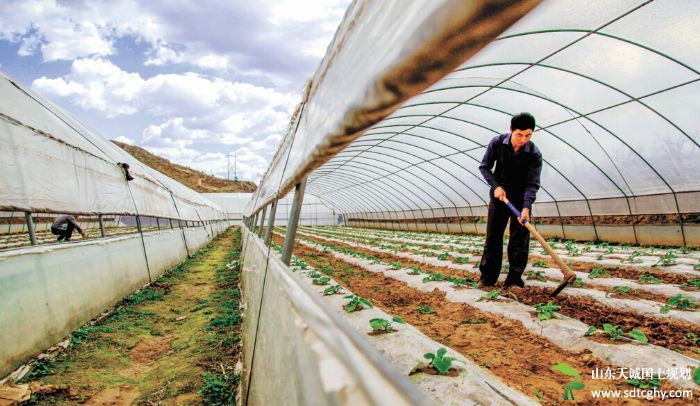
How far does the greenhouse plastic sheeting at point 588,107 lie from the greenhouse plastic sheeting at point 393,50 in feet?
6.58

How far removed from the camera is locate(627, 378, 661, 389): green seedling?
207 centimetres

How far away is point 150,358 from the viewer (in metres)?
3.39

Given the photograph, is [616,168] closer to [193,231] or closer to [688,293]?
[688,293]

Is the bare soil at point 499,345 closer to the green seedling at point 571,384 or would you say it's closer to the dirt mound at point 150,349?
the green seedling at point 571,384

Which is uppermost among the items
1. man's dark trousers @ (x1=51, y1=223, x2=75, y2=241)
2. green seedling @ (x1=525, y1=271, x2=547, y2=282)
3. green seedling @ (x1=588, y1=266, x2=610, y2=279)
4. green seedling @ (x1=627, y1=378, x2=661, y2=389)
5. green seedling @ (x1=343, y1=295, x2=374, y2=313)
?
man's dark trousers @ (x1=51, y1=223, x2=75, y2=241)

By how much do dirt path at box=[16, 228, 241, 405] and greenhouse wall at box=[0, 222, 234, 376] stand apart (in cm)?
18

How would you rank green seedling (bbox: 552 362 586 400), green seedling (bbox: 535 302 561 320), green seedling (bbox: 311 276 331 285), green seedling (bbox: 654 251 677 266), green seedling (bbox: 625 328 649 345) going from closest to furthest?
green seedling (bbox: 552 362 586 400) < green seedling (bbox: 625 328 649 345) < green seedling (bbox: 535 302 561 320) < green seedling (bbox: 311 276 331 285) < green seedling (bbox: 654 251 677 266)

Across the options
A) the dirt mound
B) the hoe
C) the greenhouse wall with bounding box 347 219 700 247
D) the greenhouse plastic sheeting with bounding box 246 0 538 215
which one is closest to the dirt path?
the dirt mound

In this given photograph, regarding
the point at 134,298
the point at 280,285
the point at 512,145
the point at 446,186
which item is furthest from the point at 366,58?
the point at 446,186

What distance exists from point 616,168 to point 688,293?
20.1ft

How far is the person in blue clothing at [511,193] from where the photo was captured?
4.30 metres

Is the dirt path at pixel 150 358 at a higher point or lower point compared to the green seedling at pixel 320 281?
lower

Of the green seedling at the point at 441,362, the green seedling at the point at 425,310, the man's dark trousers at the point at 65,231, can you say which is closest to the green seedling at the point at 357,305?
the green seedling at the point at 425,310

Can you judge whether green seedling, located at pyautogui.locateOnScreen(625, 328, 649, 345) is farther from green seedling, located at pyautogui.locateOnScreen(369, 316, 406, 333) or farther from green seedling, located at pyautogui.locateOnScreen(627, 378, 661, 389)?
green seedling, located at pyautogui.locateOnScreen(369, 316, 406, 333)
